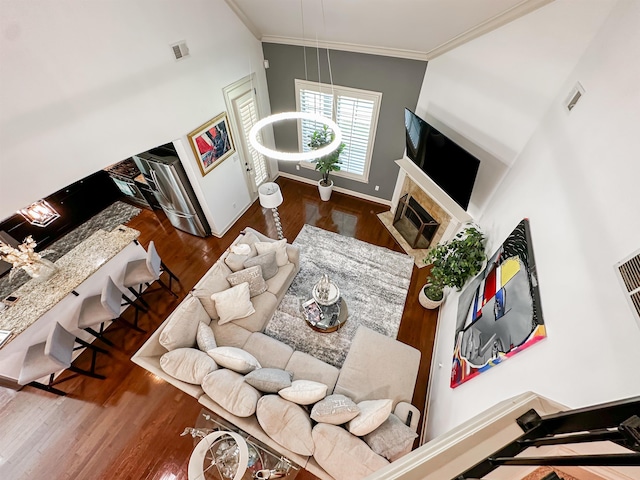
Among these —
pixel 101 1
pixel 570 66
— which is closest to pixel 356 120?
pixel 570 66

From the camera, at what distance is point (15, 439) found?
10.2 ft

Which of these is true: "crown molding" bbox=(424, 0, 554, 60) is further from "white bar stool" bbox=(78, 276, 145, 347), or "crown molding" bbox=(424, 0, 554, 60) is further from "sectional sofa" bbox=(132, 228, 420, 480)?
"white bar stool" bbox=(78, 276, 145, 347)

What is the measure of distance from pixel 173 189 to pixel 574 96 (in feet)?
16.3

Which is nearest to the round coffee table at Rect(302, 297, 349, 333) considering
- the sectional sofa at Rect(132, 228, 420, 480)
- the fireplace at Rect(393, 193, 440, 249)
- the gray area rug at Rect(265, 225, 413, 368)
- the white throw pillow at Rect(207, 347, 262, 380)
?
the gray area rug at Rect(265, 225, 413, 368)

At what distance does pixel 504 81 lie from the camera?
3021mm

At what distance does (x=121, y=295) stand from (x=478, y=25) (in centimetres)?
532

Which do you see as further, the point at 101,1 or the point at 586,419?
the point at 101,1

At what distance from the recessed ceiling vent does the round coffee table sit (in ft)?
11.8

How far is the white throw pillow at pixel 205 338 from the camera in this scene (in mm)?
3148

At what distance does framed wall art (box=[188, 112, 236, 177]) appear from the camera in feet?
13.5

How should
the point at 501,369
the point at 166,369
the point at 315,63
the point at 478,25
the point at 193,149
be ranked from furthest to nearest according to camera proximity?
1. the point at 315,63
2. the point at 193,149
3. the point at 478,25
4. the point at 166,369
5. the point at 501,369

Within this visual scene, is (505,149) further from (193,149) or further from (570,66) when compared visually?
(193,149)

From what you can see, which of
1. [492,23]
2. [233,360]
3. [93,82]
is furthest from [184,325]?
[492,23]

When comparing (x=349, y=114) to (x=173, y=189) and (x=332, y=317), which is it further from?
(x=332, y=317)
